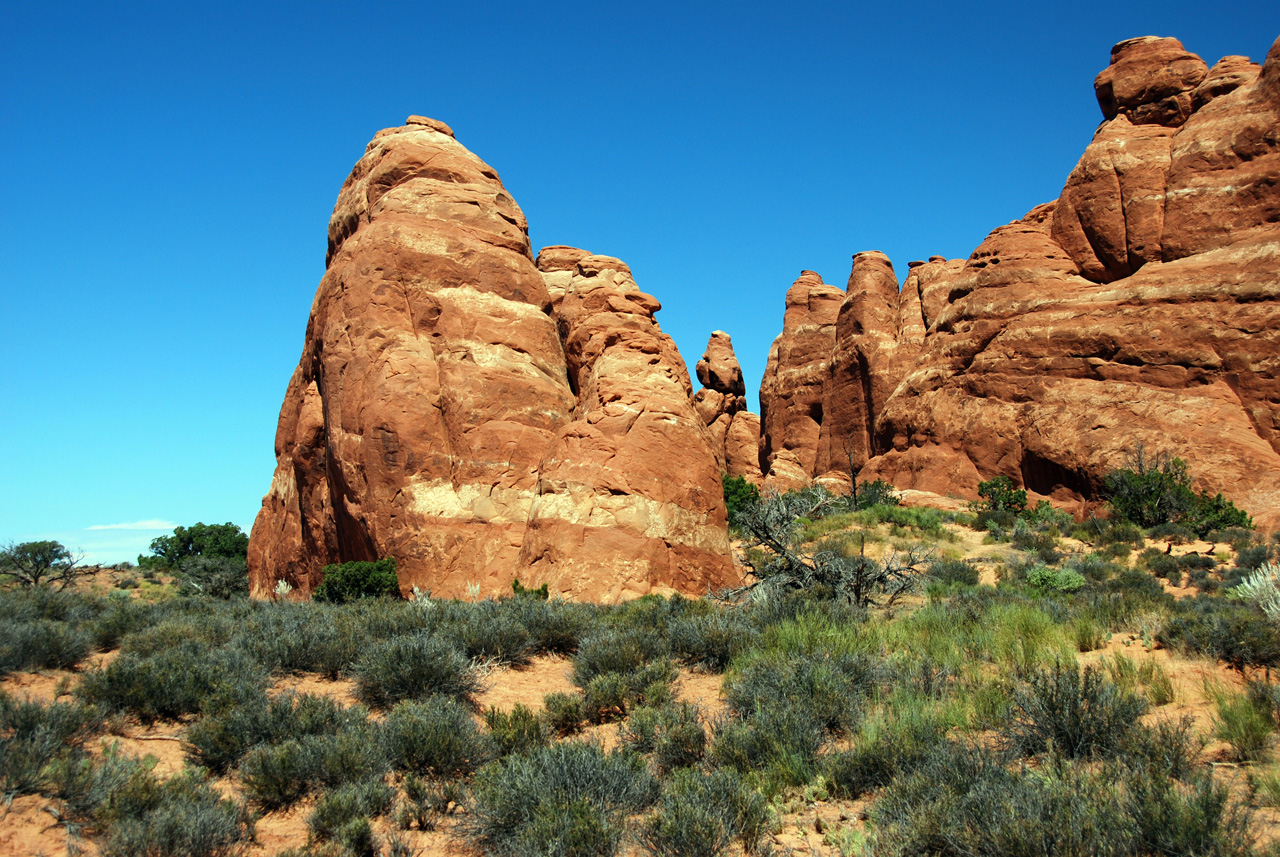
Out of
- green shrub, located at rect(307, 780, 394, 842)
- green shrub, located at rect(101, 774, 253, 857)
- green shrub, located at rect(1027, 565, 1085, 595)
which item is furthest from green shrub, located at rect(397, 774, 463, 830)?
green shrub, located at rect(1027, 565, 1085, 595)

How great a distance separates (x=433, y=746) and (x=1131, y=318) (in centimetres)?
3362

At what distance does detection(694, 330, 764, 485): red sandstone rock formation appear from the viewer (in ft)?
203

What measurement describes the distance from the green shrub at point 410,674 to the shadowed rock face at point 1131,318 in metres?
27.3

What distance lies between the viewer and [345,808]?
4949 millimetres

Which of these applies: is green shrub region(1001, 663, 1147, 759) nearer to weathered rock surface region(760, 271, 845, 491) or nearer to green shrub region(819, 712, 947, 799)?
green shrub region(819, 712, 947, 799)

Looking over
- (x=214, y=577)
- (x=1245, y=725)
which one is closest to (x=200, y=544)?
(x=214, y=577)

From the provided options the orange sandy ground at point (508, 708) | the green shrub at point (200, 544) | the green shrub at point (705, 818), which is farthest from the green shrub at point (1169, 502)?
the green shrub at point (200, 544)

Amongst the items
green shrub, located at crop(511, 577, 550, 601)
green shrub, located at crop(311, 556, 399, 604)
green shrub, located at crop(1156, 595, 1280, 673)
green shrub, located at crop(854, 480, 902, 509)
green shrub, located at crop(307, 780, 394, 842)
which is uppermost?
green shrub, located at crop(854, 480, 902, 509)

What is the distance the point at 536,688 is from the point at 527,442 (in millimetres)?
8716

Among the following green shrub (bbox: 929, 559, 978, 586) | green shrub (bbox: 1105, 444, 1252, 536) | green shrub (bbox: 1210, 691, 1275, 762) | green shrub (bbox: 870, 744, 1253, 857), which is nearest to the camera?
green shrub (bbox: 870, 744, 1253, 857)

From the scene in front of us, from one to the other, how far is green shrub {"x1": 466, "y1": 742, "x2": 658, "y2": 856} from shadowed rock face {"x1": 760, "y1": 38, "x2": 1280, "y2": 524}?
27604 mm

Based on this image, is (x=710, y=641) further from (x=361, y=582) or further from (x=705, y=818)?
(x=361, y=582)

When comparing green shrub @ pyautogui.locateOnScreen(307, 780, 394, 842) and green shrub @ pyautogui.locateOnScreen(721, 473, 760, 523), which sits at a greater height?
green shrub @ pyautogui.locateOnScreen(721, 473, 760, 523)

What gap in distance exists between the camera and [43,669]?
771 centimetres
